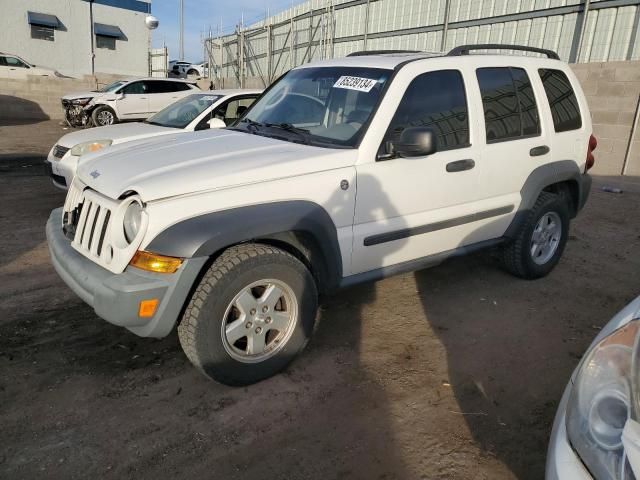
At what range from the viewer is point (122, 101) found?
14844 mm

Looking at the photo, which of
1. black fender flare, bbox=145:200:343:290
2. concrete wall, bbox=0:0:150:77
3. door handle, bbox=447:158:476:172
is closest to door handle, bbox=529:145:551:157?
door handle, bbox=447:158:476:172

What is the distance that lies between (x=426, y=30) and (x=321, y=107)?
12065mm

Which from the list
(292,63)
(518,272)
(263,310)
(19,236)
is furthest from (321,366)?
(292,63)

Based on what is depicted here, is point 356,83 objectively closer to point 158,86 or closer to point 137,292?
point 137,292

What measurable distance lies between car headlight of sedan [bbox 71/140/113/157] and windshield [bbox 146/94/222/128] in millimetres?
1071

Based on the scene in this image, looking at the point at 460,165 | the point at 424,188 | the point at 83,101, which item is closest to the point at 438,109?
the point at 460,165

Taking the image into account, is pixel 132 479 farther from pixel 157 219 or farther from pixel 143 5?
pixel 143 5

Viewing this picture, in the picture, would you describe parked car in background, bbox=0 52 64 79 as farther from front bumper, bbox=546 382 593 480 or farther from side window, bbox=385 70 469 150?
front bumper, bbox=546 382 593 480

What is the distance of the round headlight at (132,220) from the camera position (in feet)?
8.71

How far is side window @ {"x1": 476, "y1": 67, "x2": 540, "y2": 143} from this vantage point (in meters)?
3.89

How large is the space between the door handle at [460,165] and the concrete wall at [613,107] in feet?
25.4

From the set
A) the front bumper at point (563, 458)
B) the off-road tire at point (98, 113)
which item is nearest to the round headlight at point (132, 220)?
the front bumper at point (563, 458)

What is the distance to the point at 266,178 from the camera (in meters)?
2.86

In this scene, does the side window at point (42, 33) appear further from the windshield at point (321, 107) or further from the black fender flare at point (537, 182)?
the black fender flare at point (537, 182)
